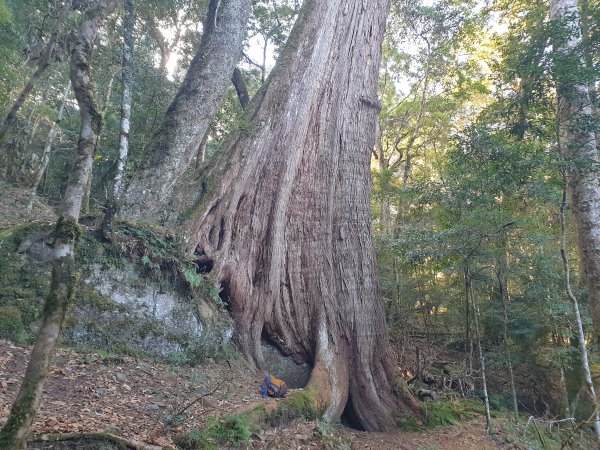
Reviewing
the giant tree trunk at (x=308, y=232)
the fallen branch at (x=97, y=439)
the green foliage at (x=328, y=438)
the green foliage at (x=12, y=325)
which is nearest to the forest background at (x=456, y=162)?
the green foliage at (x=12, y=325)

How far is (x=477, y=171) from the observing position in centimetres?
779

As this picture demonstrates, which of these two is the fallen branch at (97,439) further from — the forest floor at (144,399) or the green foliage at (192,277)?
the green foliage at (192,277)

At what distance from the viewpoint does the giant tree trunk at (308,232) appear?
251 inches

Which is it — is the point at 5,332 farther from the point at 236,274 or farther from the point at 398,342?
the point at 398,342

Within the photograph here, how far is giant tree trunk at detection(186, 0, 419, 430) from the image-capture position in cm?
639

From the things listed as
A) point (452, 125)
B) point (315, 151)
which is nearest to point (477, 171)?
point (315, 151)

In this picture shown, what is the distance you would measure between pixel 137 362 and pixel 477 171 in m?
6.66

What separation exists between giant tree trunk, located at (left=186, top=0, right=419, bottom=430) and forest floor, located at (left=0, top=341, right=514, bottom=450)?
80cm

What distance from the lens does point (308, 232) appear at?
7066 millimetres

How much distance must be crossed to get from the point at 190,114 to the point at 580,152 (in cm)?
686

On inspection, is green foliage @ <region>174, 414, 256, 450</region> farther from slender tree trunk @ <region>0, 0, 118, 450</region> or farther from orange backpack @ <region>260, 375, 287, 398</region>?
slender tree trunk @ <region>0, 0, 118, 450</region>

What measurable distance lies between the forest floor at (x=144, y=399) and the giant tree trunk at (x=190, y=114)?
92.5 inches

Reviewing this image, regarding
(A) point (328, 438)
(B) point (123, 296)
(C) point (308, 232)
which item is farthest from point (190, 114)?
(A) point (328, 438)

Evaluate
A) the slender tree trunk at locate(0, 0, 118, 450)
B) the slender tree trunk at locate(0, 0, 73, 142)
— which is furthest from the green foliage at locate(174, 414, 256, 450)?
the slender tree trunk at locate(0, 0, 73, 142)
